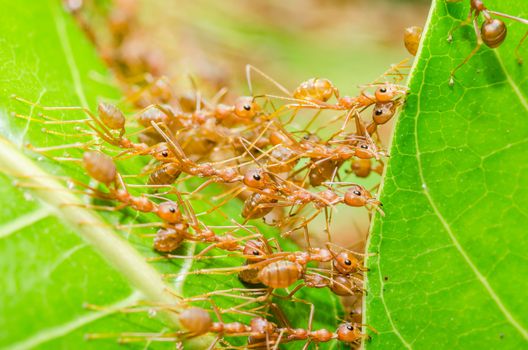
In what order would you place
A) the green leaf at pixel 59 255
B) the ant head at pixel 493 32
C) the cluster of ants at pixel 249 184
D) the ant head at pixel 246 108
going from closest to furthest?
the green leaf at pixel 59 255
the ant head at pixel 493 32
the cluster of ants at pixel 249 184
the ant head at pixel 246 108

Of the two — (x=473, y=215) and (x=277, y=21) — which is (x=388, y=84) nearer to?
(x=473, y=215)

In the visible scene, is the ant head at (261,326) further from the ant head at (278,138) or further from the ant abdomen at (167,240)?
the ant head at (278,138)

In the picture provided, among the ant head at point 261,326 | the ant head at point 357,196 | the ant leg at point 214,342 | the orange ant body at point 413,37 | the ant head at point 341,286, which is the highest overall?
the orange ant body at point 413,37

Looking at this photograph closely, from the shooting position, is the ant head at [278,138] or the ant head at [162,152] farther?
the ant head at [278,138]

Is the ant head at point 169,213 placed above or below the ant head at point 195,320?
above

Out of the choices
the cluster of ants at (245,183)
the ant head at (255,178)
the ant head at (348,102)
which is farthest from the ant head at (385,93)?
the ant head at (255,178)

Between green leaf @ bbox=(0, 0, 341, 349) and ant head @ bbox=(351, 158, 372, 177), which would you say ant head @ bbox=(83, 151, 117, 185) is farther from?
ant head @ bbox=(351, 158, 372, 177)
